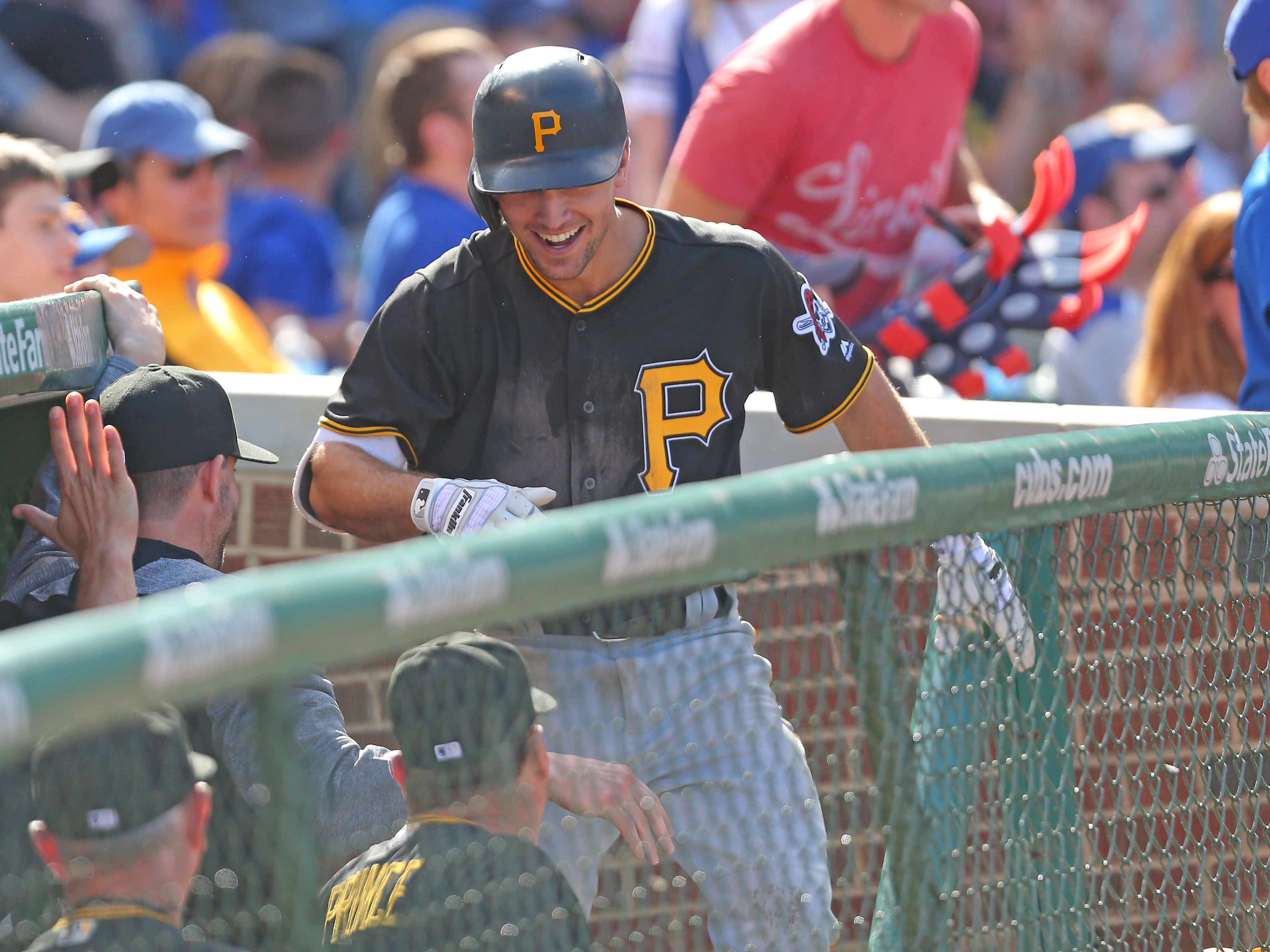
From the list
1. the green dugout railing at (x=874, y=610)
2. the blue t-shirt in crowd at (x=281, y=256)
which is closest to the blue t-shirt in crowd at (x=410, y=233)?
the blue t-shirt in crowd at (x=281, y=256)

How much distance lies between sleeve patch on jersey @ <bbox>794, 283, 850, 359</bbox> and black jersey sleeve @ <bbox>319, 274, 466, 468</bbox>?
24.8 inches

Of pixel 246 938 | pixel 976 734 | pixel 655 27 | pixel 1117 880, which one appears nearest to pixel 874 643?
pixel 976 734

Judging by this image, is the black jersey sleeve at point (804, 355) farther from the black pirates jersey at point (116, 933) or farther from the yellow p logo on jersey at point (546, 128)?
the black pirates jersey at point (116, 933)

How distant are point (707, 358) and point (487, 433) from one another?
426 mm

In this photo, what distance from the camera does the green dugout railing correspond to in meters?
1.16

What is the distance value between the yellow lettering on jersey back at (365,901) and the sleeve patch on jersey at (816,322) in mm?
1602

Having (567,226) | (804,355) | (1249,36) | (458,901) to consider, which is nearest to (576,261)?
(567,226)

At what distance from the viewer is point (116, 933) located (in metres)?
1.35

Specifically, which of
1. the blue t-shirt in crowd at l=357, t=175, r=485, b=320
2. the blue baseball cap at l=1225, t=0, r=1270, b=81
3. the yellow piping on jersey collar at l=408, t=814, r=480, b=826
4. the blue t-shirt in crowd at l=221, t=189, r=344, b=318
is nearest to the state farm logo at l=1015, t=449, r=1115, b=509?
the yellow piping on jersey collar at l=408, t=814, r=480, b=826

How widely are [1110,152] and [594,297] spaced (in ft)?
15.0

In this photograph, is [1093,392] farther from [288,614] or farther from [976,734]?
[288,614]

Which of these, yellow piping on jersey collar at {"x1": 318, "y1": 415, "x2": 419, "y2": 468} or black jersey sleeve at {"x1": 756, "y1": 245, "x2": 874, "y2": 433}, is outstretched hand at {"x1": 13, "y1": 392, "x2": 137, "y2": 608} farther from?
black jersey sleeve at {"x1": 756, "y1": 245, "x2": 874, "y2": 433}

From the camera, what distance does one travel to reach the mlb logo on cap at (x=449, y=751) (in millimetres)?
1576

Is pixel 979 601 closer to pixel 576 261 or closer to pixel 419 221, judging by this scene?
pixel 576 261
